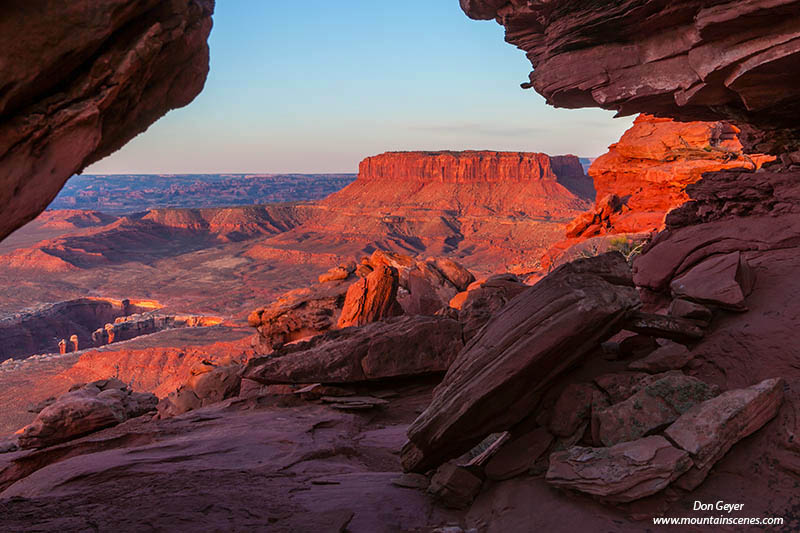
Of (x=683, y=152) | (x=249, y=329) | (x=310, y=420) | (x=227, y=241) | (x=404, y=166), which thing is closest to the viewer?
(x=310, y=420)

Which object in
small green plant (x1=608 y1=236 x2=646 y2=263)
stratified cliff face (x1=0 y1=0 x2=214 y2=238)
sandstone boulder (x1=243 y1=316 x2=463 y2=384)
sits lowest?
sandstone boulder (x1=243 y1=316 x2=463 y2=384)

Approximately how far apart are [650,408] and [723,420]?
68 cm

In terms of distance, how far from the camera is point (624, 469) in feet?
14.5

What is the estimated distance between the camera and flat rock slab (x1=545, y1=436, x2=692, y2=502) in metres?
4.33

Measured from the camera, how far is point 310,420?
32.1 ft

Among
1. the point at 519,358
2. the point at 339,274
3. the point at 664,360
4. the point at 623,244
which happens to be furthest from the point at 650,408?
the point at 623,244

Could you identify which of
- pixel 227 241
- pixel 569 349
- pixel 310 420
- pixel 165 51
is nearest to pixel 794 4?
pixel 569 349

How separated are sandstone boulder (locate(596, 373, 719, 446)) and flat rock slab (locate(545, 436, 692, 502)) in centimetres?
29

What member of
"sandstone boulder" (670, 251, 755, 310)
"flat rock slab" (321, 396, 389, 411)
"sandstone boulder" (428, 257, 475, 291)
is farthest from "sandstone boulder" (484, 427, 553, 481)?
"sandstone boulder" (428, 257, 475, 291)

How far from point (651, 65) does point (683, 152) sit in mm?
24223

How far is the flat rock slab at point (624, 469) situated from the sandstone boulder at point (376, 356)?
266 inches

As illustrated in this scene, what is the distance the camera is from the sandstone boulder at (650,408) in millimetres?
5012

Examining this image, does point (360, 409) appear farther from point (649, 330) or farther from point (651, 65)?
point (651, 65)

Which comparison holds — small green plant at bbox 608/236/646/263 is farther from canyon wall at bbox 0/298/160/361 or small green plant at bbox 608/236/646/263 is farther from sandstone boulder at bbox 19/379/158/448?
canyon wall at bbox 0/298/160/361
